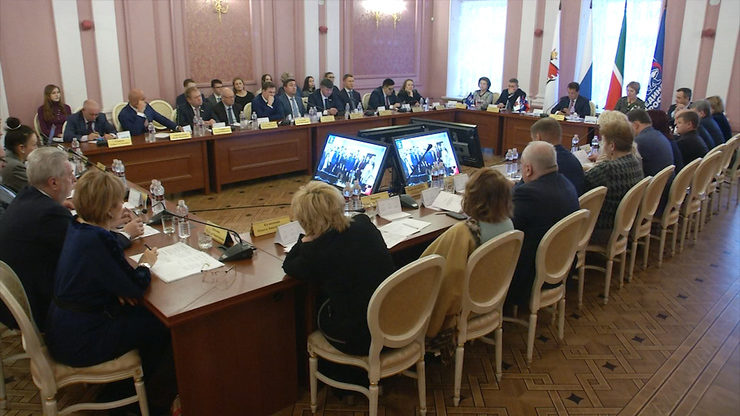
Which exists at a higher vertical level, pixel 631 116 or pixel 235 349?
pixel 631 116

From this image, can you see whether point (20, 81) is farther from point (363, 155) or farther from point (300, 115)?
point (363, 155)

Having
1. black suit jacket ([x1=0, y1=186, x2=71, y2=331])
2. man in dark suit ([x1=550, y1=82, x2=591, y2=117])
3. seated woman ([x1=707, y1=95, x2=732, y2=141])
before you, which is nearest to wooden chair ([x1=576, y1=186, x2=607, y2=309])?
black suit jacket ([x1=0, y1=186, x2=71, y2=331])

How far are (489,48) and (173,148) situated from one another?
6900 millimetres

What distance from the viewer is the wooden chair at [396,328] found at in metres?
2.05

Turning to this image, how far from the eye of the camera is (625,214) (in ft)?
11.6

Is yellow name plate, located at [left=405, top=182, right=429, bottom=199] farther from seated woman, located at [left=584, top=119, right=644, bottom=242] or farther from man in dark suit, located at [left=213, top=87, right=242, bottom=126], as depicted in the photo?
man in dark suit, located at [left=213, top=87, right=242, bottom=126]

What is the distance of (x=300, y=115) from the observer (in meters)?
7.50

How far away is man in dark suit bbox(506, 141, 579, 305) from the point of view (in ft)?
9.44

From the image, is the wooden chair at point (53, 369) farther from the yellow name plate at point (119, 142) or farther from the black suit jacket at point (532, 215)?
the yellow name plate at point (119, 142)

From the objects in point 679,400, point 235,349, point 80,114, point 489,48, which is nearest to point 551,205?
point 679,400

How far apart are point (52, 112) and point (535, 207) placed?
614 centimetres

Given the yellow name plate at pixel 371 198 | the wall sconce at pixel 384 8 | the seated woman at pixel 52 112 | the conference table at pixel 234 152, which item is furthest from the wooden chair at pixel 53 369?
the wall sconce at pixel 384 8

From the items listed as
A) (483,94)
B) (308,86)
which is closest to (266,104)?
(308,86)

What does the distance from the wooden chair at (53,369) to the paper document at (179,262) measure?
348 mm
